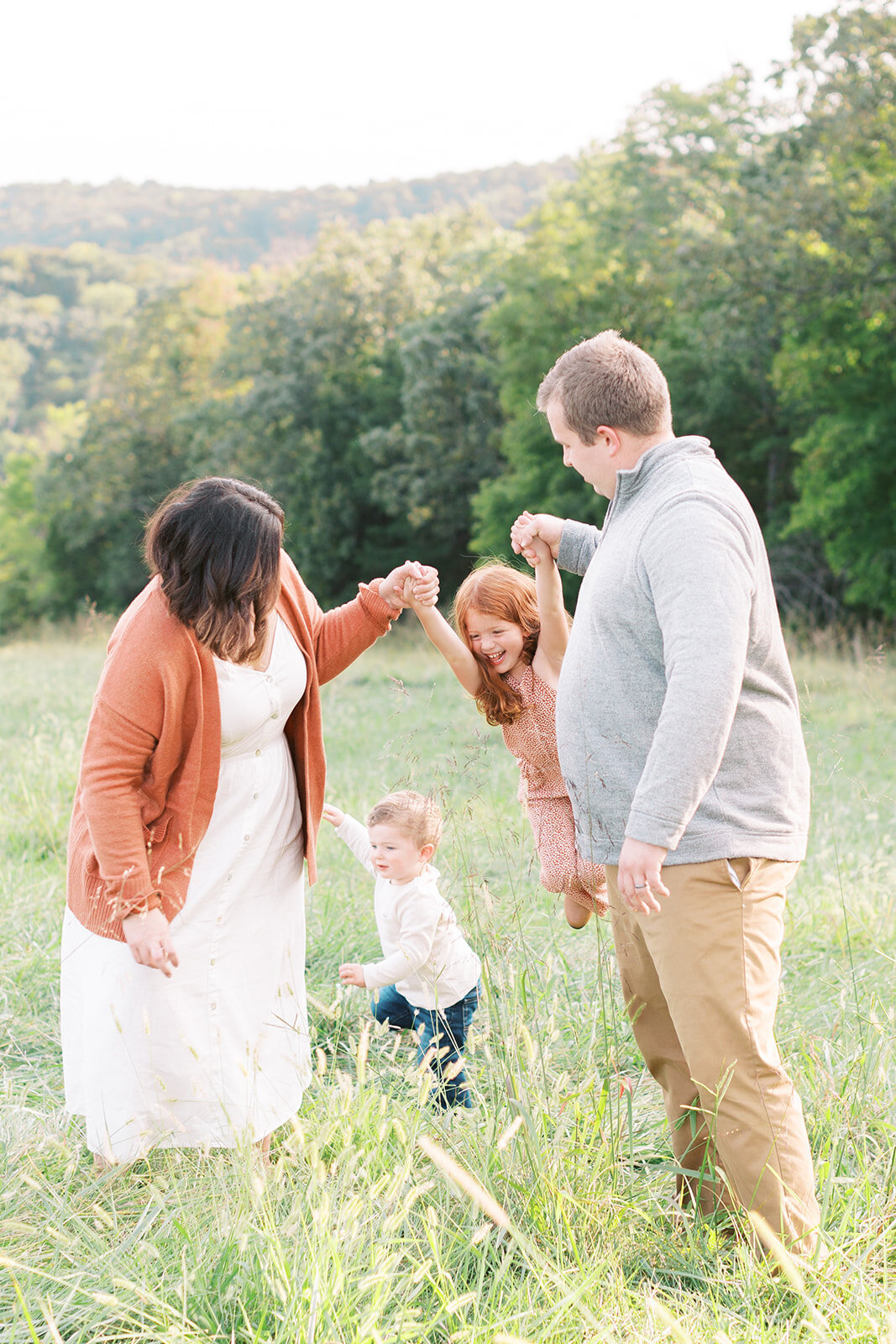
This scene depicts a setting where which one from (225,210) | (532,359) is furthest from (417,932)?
(225,210)

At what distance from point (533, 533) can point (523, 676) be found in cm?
53

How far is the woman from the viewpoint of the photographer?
2.57 metres

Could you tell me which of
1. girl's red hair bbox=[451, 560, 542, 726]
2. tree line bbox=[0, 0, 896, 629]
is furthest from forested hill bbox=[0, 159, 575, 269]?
girl's red hair bbox=[451, 560, 542, 726]

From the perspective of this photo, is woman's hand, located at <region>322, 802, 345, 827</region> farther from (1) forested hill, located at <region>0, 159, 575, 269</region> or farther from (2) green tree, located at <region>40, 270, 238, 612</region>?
(1) forested hill, located at <region>0, 159, 575, 269</region>

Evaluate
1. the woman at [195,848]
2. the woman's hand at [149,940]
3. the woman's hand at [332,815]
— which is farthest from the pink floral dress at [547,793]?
the woman's hand at [149,940]

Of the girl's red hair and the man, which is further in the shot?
the girl's red hair

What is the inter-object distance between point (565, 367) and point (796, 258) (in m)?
14.7

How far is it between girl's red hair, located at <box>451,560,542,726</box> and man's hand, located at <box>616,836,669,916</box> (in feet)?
3.80

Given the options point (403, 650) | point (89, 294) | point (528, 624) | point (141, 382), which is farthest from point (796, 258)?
point (89, 294)

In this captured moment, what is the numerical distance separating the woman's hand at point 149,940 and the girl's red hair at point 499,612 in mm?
1215

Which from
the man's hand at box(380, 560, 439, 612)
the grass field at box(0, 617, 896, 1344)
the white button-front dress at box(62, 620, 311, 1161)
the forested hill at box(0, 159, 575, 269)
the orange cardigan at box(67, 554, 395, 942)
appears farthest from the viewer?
the forested hill at box(0, 159, 575, 269)

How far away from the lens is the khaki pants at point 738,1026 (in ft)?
7.41

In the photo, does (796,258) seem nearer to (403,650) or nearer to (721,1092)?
(403,650)

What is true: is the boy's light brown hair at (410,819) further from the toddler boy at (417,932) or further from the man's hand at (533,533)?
the man's hand at (533,533)
